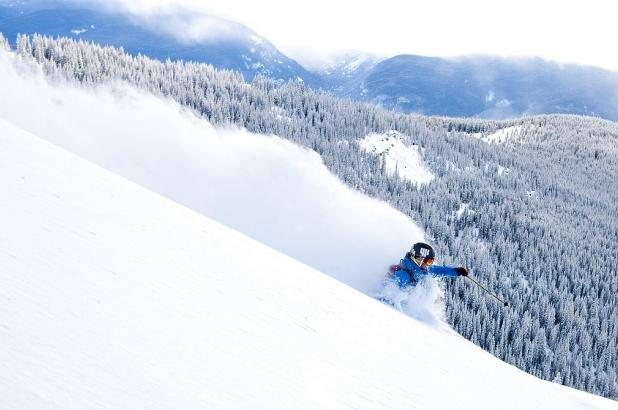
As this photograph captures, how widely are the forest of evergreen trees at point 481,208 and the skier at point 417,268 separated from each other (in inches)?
450

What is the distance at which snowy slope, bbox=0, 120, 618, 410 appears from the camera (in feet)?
9.59

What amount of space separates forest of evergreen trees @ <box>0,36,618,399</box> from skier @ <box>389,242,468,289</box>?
11428 millimetres

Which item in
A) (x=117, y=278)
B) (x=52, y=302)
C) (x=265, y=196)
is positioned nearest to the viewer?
(x=52, y=302)

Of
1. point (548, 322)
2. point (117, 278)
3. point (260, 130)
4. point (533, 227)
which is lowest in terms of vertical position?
point (548, 322)

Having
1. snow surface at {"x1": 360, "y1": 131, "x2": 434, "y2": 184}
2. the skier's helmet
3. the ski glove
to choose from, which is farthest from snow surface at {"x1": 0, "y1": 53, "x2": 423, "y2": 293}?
snow surface at {"x1": 360, "y1": 131, "x2": 434, "y2": 184}

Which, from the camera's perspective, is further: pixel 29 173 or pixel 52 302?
pixel 29 173

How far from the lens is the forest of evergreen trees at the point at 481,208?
2567 centimetres

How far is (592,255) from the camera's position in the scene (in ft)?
125

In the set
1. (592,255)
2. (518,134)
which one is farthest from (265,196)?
(518,134)

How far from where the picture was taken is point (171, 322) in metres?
3.94

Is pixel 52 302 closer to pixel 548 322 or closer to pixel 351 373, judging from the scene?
pixel 351 373

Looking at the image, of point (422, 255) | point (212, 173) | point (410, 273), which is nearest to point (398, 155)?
point (212, 173)

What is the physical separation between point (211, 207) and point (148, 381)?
66.6 ft

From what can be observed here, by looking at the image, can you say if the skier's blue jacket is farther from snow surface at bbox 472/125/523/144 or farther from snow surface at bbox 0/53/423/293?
snow surface at bbox 472/125/523/144
